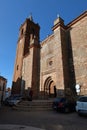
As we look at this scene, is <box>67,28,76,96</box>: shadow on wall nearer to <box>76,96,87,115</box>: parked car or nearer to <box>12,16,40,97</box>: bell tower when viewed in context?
<box>76,96,87,115</box>: parked car

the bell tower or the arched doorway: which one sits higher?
the bell tower

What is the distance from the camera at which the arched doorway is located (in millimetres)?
19375

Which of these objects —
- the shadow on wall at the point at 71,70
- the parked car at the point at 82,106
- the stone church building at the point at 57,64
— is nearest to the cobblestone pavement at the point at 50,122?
the parked car at the point at 82,106

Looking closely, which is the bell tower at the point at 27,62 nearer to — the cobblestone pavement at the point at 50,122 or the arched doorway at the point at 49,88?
the arched doorway at the point at 49,88

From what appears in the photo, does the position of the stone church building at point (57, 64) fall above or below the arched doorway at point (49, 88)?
above

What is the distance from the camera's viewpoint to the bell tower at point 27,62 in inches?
847

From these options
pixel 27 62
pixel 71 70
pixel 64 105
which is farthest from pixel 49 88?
pixel 64 105

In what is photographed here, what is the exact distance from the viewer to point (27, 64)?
24.2 m

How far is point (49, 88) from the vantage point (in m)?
19.8

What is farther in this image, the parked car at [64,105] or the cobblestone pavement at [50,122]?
the parked car at [64,105]

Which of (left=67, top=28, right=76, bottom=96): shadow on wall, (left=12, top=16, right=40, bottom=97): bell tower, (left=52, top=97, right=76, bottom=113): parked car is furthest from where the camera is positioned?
(left=12, top=16, right=40, bottom=97): bell tower

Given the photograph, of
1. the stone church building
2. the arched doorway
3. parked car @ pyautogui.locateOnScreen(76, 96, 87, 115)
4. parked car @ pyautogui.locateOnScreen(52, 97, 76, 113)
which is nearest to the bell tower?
the stone church building

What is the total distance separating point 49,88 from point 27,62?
7229 mm

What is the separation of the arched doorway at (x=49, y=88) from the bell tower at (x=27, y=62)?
172cm
